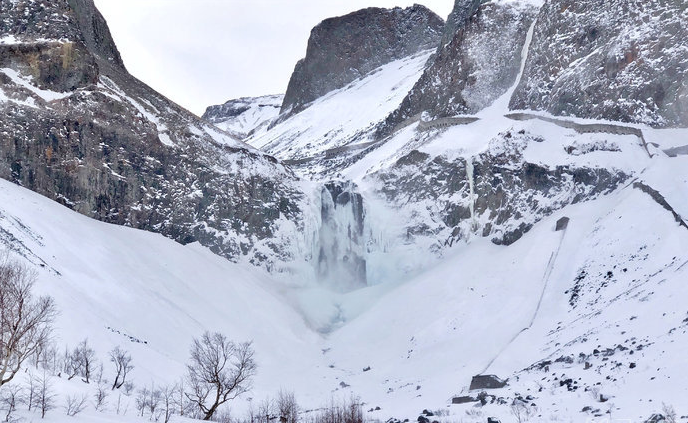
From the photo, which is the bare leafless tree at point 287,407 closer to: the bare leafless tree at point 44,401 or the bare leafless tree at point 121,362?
the bare leafless tree at point 121,362

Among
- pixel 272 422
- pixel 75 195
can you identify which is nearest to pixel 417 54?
pixel 75 195

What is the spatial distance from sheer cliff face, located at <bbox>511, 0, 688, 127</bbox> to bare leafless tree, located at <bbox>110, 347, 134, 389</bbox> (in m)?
43.1

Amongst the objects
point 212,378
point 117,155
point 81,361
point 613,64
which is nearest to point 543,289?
point 613,64

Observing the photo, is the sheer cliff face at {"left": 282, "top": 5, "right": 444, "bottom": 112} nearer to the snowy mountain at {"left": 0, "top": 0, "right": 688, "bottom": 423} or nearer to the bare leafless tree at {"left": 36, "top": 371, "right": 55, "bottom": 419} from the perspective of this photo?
the snowy mountain at {"left": 0, "top": 0, "right": 688, "bottom": 423}

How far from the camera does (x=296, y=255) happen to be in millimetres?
73812

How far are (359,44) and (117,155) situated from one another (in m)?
82.5

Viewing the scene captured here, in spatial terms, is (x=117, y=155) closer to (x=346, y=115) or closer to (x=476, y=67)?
(x=476, y=67)

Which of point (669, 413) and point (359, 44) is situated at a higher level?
point (359, 44)

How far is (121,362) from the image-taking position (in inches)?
1581

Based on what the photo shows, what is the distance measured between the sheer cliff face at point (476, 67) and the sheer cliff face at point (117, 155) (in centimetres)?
2116

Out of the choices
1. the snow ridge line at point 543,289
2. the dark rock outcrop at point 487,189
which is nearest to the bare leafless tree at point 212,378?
the snow ridge line at point 543,289

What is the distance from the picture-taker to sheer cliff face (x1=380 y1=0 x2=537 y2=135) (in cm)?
8581

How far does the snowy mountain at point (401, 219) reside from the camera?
149 ft

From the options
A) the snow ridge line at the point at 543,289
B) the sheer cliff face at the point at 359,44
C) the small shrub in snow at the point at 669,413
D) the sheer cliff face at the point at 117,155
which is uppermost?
the sheer cliff face at the point at 359,44
